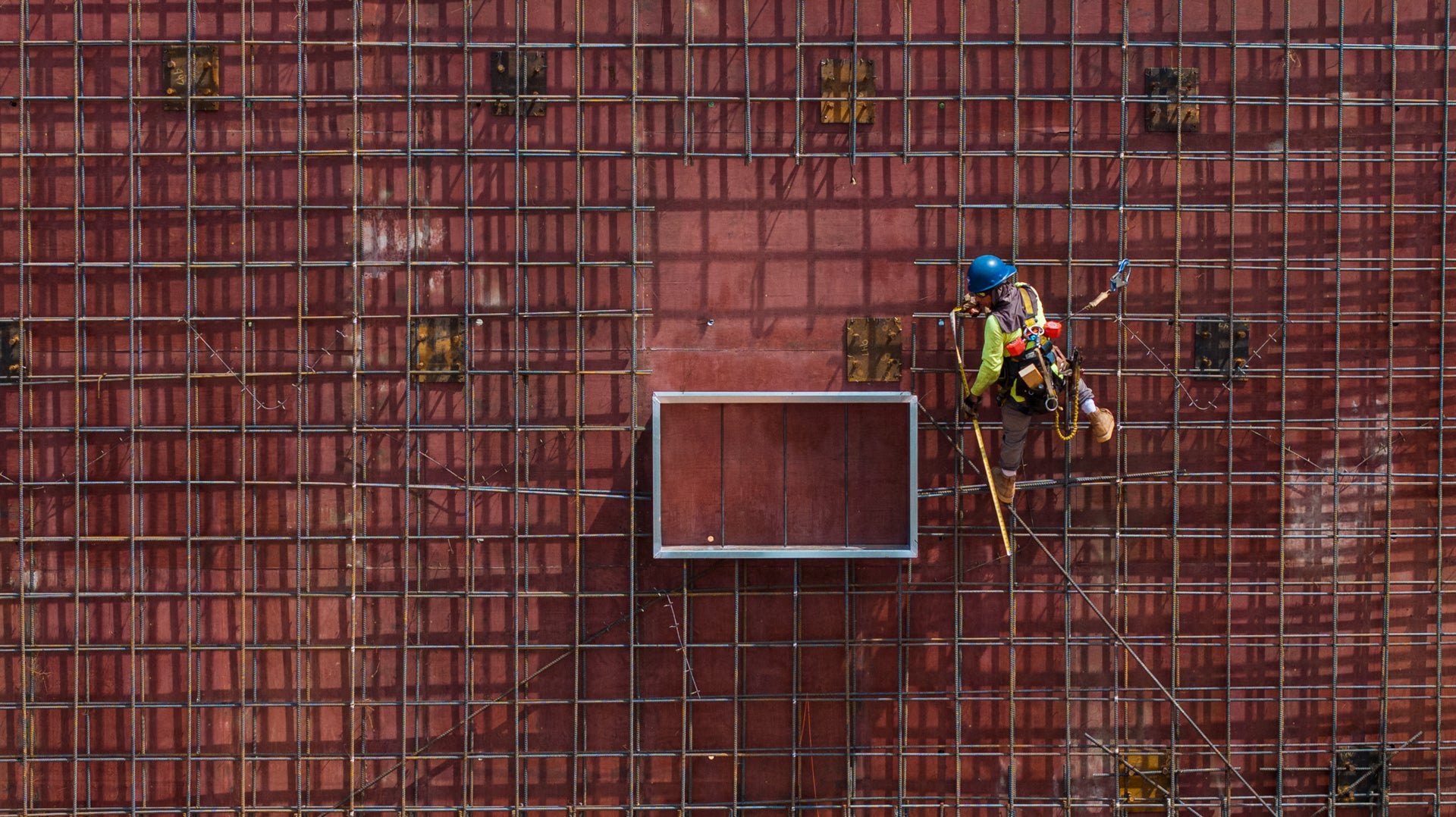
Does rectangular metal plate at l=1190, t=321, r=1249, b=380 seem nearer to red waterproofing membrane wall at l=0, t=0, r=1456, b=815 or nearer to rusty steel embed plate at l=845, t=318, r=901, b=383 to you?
red waterproofing membrane wall at l=0, t=0, r=1456, b=815

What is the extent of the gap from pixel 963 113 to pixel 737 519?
5537 millimetres

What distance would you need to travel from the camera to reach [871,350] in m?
11.4

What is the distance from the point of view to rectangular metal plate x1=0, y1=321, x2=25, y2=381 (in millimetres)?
11195

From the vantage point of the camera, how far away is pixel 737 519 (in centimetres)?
1145

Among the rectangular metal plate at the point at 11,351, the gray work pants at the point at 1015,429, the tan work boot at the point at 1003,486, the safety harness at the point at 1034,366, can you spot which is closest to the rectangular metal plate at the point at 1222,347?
the gray work pants at the point at 1015,429

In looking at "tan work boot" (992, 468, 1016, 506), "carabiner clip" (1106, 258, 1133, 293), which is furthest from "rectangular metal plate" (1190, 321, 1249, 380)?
"tan work boot" (992, 468, 1016, 506)

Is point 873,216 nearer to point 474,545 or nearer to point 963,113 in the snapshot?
point 963,113

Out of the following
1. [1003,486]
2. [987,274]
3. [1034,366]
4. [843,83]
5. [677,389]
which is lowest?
[1003,486]

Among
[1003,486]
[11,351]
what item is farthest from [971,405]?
[11,351]

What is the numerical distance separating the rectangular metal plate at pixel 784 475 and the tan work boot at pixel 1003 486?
1050 millimetres

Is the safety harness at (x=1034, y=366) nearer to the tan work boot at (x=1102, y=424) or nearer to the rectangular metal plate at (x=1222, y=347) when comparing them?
the tan work boot at (x=1102, y=424)

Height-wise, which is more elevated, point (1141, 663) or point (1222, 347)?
point (1222, 347)

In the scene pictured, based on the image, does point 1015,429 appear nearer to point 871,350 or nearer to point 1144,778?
point 871,350

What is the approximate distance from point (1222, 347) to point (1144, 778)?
17.4ft
